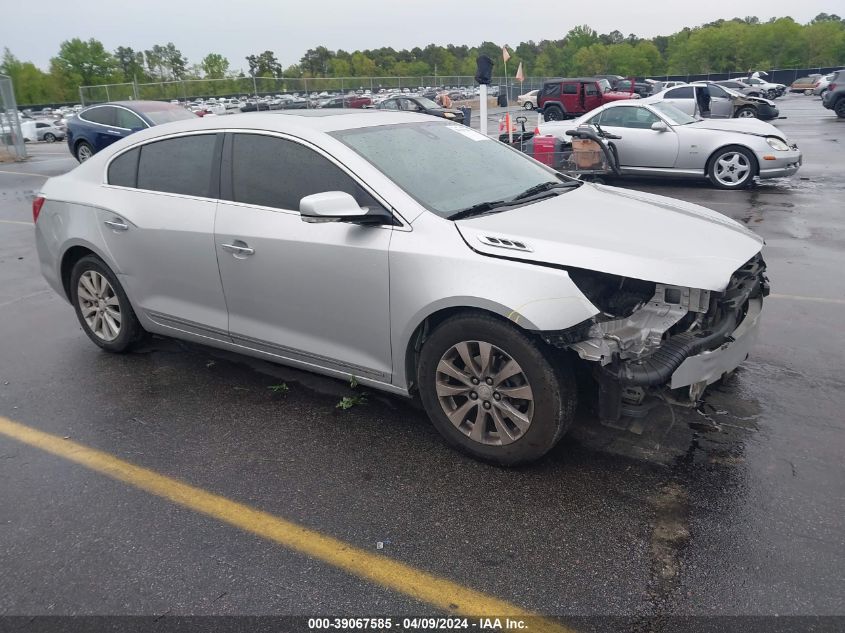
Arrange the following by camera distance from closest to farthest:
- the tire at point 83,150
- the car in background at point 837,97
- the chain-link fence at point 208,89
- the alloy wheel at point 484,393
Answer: the alloy wheel at point 484,393
the tire at point 83,150
the car in background at point 837,97
the chain-link fence at point 208,89

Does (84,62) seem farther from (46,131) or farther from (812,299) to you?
(812,299)

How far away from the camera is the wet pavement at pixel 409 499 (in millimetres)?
2637

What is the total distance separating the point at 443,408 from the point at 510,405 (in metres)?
0.38

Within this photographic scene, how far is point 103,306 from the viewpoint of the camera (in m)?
5.00

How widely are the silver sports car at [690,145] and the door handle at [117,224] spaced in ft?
27.3

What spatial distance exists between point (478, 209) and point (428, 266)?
0.53 m

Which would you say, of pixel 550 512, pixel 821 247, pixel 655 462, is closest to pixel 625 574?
pixel 550 512

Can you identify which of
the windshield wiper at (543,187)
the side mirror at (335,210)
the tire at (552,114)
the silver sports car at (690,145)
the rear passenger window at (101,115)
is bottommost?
the tire at (552,114)

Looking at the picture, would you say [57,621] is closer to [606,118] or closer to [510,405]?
[510,405]

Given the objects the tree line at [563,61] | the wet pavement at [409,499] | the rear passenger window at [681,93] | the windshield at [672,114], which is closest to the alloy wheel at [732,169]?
the windshield at [672,114]

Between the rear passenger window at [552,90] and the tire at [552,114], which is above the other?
the rear passenger window at [552,90]

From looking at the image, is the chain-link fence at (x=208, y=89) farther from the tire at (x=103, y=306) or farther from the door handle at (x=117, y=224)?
the door handle at (x=117, y=224)

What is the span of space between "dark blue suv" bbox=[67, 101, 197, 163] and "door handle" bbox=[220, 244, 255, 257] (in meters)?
12.5

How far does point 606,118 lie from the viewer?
1255cm
